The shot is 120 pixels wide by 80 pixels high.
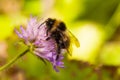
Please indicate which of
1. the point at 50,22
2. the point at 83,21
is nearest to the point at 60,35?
the point at 50,22

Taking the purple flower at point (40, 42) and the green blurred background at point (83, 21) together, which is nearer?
the purple flower at point (40, 42)

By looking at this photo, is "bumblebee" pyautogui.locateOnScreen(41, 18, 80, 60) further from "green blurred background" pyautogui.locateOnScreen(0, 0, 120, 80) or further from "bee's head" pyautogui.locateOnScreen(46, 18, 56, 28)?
"green blurred background" pyautogui.locateOnScreen(0, 0, 120, 80)

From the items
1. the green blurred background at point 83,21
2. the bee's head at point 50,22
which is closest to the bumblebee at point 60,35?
the bee's head at point 50,22

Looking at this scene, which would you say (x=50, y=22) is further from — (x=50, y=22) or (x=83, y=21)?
(x=83, y=21)

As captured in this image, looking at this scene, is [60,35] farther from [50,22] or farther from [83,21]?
[83,21]

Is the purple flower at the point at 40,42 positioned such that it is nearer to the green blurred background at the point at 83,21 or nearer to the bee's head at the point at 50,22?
the bee's head at the point at 50,22

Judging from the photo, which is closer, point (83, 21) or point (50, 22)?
point (50, 22)

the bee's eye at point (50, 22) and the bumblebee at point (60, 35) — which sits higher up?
the bee's eye at point (50, 22)

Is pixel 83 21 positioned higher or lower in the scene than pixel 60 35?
lower
